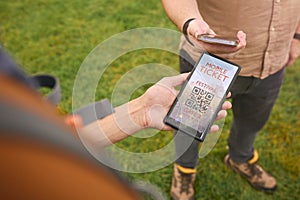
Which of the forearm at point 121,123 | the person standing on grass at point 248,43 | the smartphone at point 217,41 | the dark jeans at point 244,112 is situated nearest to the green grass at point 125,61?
the dark jeans at point 244,112

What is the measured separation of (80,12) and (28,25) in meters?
Result: 0.36

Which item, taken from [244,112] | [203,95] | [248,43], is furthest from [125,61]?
[203,95]

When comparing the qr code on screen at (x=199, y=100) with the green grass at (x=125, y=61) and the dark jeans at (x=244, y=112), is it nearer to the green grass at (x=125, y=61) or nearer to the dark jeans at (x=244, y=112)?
the dark jeans at (x=244, y=112)

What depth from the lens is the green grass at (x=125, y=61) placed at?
179 centimetres

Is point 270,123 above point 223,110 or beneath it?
beneath

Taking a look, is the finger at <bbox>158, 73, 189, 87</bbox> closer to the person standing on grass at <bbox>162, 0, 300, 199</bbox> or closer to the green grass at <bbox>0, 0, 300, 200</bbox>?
the person standing on grass at <bbox>162, 0, 300, 199</bbox>

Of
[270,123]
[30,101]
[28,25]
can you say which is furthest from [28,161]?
[28,25]

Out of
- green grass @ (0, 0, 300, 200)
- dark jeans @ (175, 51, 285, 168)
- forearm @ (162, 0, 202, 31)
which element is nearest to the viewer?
forearm @ (162, 0, 202, 31)

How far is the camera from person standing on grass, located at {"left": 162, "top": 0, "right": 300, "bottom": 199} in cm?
109

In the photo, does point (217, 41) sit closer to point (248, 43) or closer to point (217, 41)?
point (217, 41)

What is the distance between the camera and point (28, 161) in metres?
0.30

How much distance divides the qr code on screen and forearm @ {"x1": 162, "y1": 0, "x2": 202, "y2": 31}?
0.68 ft

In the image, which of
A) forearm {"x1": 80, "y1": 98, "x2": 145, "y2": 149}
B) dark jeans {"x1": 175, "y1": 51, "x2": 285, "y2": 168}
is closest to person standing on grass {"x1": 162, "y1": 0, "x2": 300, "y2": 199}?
dark jeans {"x1": 175, "y1": 51, "x2": 285, "y2": 168}

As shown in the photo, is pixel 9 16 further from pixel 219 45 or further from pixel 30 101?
pixel 30 101
